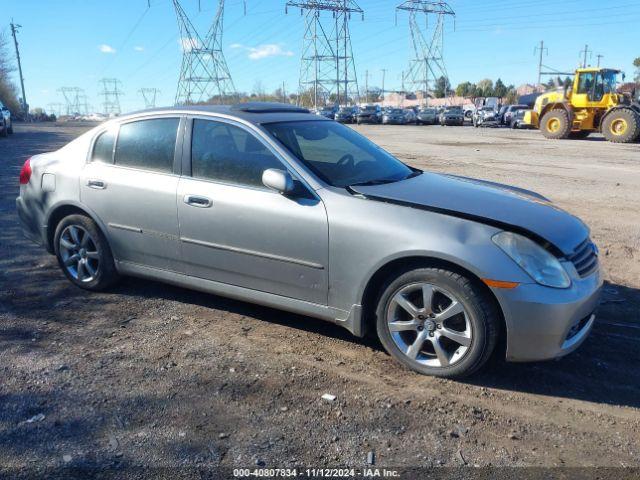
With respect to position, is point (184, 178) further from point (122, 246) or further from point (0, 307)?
point (0, 307)

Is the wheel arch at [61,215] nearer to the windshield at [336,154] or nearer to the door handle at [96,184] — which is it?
the door handle at [96,184]

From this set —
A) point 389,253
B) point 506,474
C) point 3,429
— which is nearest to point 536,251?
point 389,253

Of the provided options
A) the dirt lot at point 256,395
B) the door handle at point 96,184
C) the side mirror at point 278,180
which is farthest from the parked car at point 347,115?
the side mirror at point 278,180

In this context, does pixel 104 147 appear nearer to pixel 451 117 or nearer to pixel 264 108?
pixel 264 108

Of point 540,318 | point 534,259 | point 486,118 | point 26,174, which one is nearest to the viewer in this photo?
point 540,318

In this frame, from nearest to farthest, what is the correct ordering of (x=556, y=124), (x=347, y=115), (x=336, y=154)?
1. (x=336, y=154)
2. (x=556, y=124)
3. (x=347, y=115)

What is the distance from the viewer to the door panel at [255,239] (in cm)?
380

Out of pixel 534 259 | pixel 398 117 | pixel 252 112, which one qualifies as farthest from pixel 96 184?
pixel 398 117

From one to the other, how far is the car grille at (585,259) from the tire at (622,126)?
2281 cm

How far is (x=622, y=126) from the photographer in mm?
24031

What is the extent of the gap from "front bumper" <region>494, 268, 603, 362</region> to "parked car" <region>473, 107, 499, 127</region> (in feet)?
151

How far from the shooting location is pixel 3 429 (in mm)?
3006

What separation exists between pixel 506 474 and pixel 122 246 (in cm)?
346

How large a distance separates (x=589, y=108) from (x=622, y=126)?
250 cm
